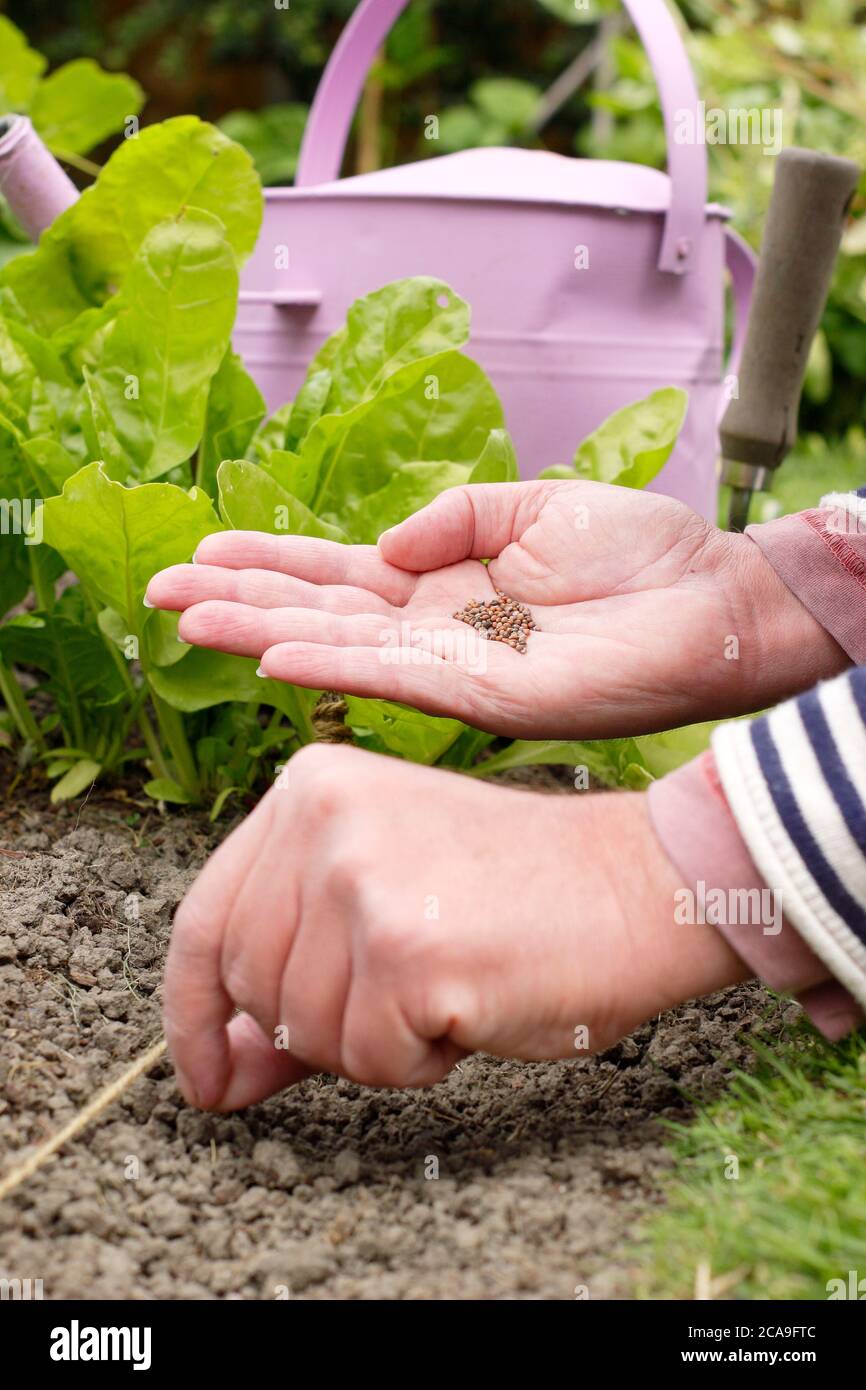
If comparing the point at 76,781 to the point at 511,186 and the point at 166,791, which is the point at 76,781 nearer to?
the point at 166,791

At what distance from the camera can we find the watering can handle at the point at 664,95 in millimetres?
1442

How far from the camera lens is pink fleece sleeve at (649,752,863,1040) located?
2.30 ft

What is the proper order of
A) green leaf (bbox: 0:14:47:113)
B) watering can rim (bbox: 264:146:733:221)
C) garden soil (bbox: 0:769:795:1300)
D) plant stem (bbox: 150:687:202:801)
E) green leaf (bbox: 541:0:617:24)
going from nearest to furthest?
garden soil (bbox: 0:769:795:1300) < plant stem (bbox: 150:687:202:801) < watering can rim (bbox: 264:146:733:221) < green leaf (bbox: 0:14:47:113) < green leaf (bbox: 541:0:617:24)

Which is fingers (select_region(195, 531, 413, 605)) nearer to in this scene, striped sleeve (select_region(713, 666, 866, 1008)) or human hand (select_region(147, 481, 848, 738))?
human hand (select_region(147, 481, 848, 738))

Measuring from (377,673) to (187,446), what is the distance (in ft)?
1.28

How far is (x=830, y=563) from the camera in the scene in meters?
1.12

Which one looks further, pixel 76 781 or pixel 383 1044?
pixel 76 781

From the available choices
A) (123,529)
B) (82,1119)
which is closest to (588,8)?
(123,529)

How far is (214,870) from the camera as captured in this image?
0.71 meters

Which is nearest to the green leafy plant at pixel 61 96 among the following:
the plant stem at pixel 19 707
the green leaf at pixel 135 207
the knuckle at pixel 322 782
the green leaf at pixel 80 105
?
the green leaf at pixel 80 105

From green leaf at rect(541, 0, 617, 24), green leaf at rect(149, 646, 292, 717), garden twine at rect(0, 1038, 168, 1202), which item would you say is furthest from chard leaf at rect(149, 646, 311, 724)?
green leaf at rect(541, 0, 617, 24)

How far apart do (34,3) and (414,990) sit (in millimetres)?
4905

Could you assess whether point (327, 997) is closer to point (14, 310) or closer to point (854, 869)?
point (854, 869)

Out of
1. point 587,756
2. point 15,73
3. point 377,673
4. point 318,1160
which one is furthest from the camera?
point 15,73
